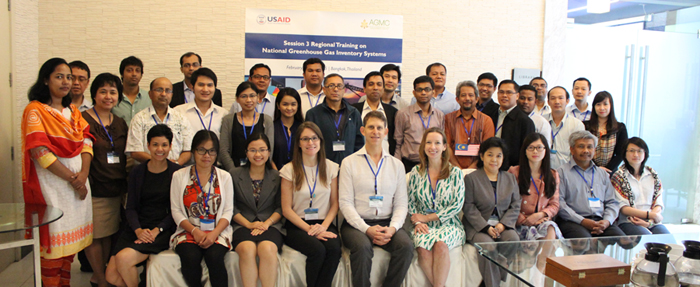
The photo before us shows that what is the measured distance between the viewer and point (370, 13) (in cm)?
526

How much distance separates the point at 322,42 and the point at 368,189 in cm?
264

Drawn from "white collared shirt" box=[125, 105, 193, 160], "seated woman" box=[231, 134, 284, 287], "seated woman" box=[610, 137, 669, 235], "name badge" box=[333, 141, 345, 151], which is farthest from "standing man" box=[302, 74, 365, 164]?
"seated woman" box=[610, 137, 669, 235]

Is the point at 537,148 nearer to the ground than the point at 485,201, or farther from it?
farther from it

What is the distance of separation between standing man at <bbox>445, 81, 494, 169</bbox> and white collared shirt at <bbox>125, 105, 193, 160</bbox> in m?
2.32

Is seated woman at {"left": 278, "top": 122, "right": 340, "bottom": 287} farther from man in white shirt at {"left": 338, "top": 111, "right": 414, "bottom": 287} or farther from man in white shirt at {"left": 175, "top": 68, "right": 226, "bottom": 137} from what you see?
man in white shirt at {"left": 175, "top": 68, "right": 226, "bottom": 137}

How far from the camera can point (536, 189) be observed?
3.46 meters

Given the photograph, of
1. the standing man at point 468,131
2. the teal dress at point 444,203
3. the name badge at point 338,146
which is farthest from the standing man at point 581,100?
the name badge at point 338,146

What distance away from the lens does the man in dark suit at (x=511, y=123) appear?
3.84 metres

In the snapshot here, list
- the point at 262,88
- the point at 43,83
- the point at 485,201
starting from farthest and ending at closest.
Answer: the point at 262,88 < the point at 485,201 < the point at 43,83

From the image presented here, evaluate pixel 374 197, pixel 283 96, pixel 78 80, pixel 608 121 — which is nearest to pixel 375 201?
pixel 374 197

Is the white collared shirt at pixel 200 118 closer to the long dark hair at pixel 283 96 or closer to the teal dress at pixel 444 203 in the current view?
the long dark hair at pixel 283 96

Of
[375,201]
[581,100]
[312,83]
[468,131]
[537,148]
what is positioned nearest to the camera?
[375,201]

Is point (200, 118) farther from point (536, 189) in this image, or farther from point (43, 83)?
point (536, 189)

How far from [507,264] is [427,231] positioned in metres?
0.94
